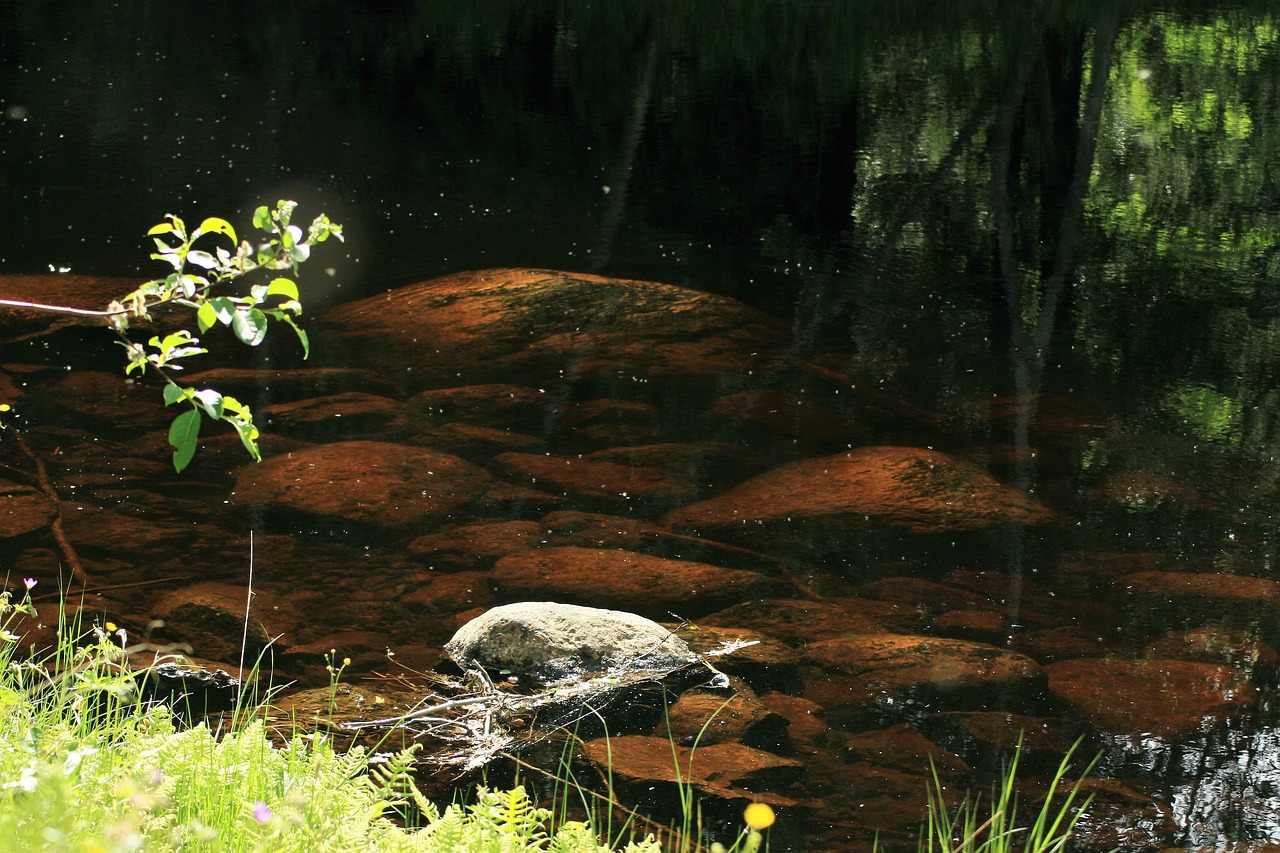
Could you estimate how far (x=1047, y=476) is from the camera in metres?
5.17

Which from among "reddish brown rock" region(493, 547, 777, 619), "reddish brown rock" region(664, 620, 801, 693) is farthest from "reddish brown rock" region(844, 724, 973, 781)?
"reddish brown rock" region(493, 547, 777, 619)

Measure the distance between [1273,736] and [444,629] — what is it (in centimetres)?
241

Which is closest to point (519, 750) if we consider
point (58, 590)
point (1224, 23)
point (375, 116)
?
point (58, 590)

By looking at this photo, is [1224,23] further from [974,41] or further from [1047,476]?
[1047,476]

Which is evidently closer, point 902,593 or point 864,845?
point 864,845

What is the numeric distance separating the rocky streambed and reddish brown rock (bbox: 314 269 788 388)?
4 centimetres

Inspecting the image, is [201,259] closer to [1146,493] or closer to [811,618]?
[811,618]

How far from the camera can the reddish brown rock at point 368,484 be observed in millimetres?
4621

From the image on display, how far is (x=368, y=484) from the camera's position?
4797 millimetres

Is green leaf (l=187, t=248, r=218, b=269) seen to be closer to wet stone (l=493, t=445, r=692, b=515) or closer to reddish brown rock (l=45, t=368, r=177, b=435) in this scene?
wet stone (l=493, t=445, r=692, b=515)

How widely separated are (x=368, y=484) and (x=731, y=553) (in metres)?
1.41

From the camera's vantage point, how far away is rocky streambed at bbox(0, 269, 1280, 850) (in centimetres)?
345

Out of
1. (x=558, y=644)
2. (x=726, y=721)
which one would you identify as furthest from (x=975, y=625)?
(x=558, y=644)

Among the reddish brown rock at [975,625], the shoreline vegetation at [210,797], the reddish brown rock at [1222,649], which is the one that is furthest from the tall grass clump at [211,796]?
the reddish brown rock at [1222,649]
